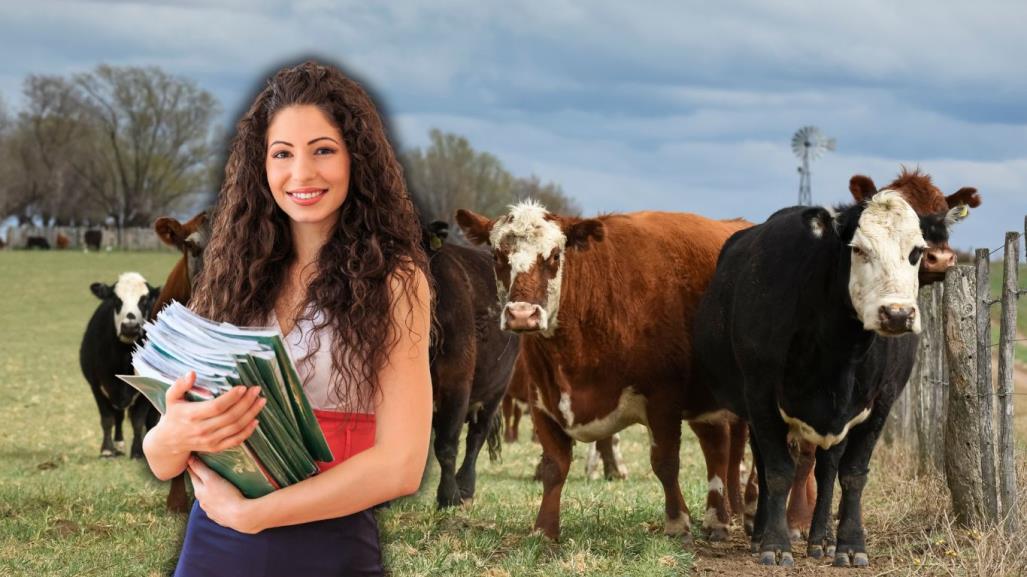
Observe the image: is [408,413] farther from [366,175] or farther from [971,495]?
[971,495]

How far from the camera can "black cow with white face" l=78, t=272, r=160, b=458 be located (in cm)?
1516

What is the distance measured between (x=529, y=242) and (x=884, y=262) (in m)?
2.32

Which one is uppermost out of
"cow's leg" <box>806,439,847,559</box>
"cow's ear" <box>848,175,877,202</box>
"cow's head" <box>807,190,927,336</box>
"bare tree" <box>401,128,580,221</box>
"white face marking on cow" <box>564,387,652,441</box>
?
"bare tree" <box>401,128,580,221</box>

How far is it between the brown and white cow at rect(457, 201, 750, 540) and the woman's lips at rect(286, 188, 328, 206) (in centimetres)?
522

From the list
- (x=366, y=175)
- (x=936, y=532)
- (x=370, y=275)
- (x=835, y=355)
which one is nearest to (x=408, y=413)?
(x=370, y=275)

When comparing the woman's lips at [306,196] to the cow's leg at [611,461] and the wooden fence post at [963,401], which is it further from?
the cow's leg at [611,461]

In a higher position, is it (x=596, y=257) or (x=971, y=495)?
(x=596, y=257)

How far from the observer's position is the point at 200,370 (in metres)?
2.44

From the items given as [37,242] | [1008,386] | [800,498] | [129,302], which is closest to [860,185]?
[1008,386]

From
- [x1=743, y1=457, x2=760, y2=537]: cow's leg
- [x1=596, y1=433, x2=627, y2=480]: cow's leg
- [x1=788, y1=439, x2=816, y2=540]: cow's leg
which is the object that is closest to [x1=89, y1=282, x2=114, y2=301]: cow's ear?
[x1=596, y1=433, x2=627, y2=480]: cow's leg

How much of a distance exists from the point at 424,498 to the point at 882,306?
5163 millimetres

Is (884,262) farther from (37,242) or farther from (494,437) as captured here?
(37,242)

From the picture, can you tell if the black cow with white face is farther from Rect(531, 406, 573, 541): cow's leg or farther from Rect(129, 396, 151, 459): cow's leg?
Rect(531, 406, 573, 541): cow's leg

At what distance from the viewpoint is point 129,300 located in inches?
626
